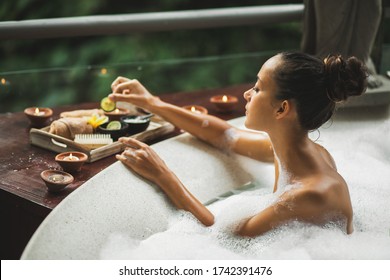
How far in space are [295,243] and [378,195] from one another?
59 cm

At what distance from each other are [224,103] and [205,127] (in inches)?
16.6

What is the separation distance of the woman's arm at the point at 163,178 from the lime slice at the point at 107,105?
46 cm

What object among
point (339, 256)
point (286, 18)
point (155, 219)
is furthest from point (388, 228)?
point (286, 18)

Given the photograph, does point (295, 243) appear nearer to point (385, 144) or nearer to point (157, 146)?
point (157, 146)

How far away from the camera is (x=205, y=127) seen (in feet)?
8.13

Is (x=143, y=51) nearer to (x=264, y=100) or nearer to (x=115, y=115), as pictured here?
(x=115, y=115)

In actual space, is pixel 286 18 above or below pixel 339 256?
above

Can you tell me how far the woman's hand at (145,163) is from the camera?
6.87ft

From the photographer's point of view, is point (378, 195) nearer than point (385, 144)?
Yes

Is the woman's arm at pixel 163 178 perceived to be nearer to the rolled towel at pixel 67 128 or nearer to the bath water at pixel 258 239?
the bath water at pixel 258 239

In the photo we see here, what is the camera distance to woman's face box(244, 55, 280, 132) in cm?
187

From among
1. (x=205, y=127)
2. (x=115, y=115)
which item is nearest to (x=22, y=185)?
(x=115, y=115)

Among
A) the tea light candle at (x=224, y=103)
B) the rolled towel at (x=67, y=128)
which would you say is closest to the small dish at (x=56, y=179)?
the rolled towel at (x=67, y=128)

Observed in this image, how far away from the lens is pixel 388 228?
2182 mm
